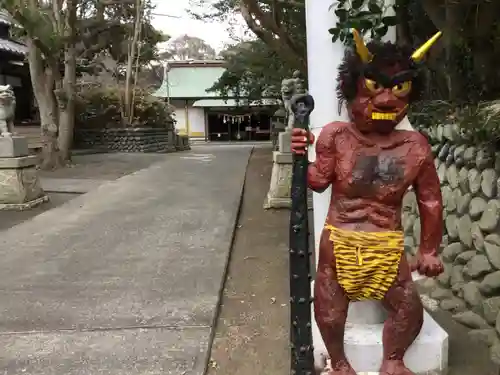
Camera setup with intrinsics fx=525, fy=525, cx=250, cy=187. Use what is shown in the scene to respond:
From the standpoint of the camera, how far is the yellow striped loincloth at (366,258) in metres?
2.21

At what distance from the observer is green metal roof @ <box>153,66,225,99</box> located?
109ft

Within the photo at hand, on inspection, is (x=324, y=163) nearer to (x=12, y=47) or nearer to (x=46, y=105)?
(x=46, y=105)

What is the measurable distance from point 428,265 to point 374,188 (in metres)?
0.41

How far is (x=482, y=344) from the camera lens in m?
3.11

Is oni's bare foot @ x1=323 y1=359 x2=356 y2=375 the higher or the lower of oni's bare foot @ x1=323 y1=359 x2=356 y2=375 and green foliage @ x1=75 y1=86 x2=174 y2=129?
the lower

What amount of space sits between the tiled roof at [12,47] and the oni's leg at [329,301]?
17871 mm

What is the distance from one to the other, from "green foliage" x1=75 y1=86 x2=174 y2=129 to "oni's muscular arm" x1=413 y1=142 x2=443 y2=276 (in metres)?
20.9

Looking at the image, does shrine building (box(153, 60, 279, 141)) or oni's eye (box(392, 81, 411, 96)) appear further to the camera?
shrine building (box(153, 60, 279, 141))

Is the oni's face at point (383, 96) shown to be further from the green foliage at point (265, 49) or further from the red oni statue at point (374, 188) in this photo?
the green foliage at point (265, 49)

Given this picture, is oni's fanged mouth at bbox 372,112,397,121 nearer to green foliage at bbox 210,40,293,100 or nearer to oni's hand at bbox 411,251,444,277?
oni's hand at bbox 411,251,444,277

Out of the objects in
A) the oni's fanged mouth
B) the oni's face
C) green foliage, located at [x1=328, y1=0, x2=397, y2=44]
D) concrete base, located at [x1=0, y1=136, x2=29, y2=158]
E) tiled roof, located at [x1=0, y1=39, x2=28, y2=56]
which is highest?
tiled roof, located at [x1=0, y1=39, x2=28, y2=56]

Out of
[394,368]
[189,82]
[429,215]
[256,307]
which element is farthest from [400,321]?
[189,82]

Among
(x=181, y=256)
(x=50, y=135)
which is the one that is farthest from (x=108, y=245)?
(x=50, y=135)

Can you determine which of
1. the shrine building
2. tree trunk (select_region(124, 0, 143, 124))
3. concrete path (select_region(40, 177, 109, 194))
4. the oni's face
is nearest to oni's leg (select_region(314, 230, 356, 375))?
the oni's face
